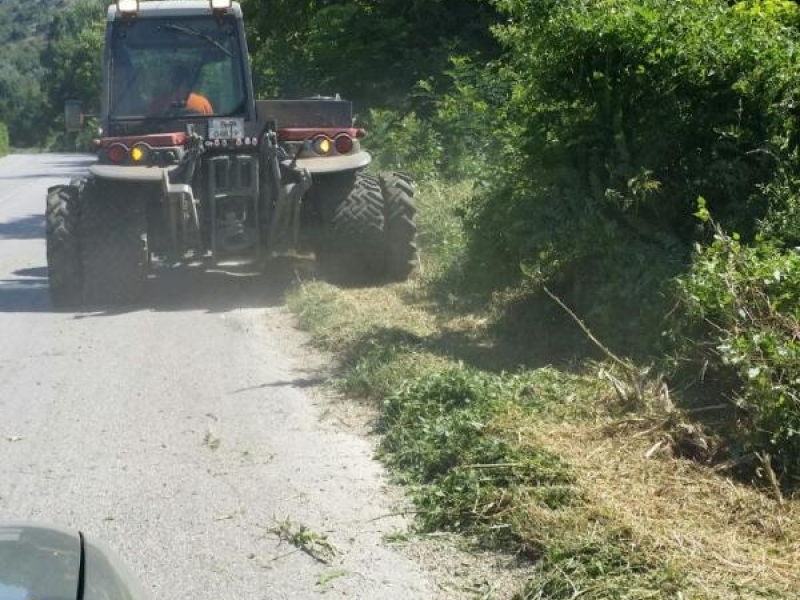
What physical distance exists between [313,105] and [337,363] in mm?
4112

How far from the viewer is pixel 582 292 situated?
8711 mm

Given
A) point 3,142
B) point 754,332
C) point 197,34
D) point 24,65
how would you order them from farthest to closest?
point 24,65
point 3,142
point 197,34
point 754,332

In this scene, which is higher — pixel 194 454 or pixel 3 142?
pixel 194 454

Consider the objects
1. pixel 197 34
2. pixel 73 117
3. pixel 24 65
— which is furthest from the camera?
pixel 24 65

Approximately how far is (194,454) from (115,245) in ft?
16.3

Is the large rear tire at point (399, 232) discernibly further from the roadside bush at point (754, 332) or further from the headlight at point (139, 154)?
the roadside bush at point (754, 332)

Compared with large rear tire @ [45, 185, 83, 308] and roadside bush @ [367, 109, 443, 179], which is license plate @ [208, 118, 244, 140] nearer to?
large rear tire @ [45, 185, 83, 308]

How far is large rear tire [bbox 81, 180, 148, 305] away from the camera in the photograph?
11.5 m

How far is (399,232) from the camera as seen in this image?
39.7 ft

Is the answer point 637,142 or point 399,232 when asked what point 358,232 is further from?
point 637,142

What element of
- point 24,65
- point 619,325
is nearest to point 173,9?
point 619,325

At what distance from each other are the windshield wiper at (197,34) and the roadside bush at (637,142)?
4.41m

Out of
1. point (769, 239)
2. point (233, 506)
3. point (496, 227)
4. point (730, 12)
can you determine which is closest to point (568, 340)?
point (496, 227)

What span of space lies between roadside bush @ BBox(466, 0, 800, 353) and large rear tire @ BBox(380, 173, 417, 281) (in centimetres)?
314
